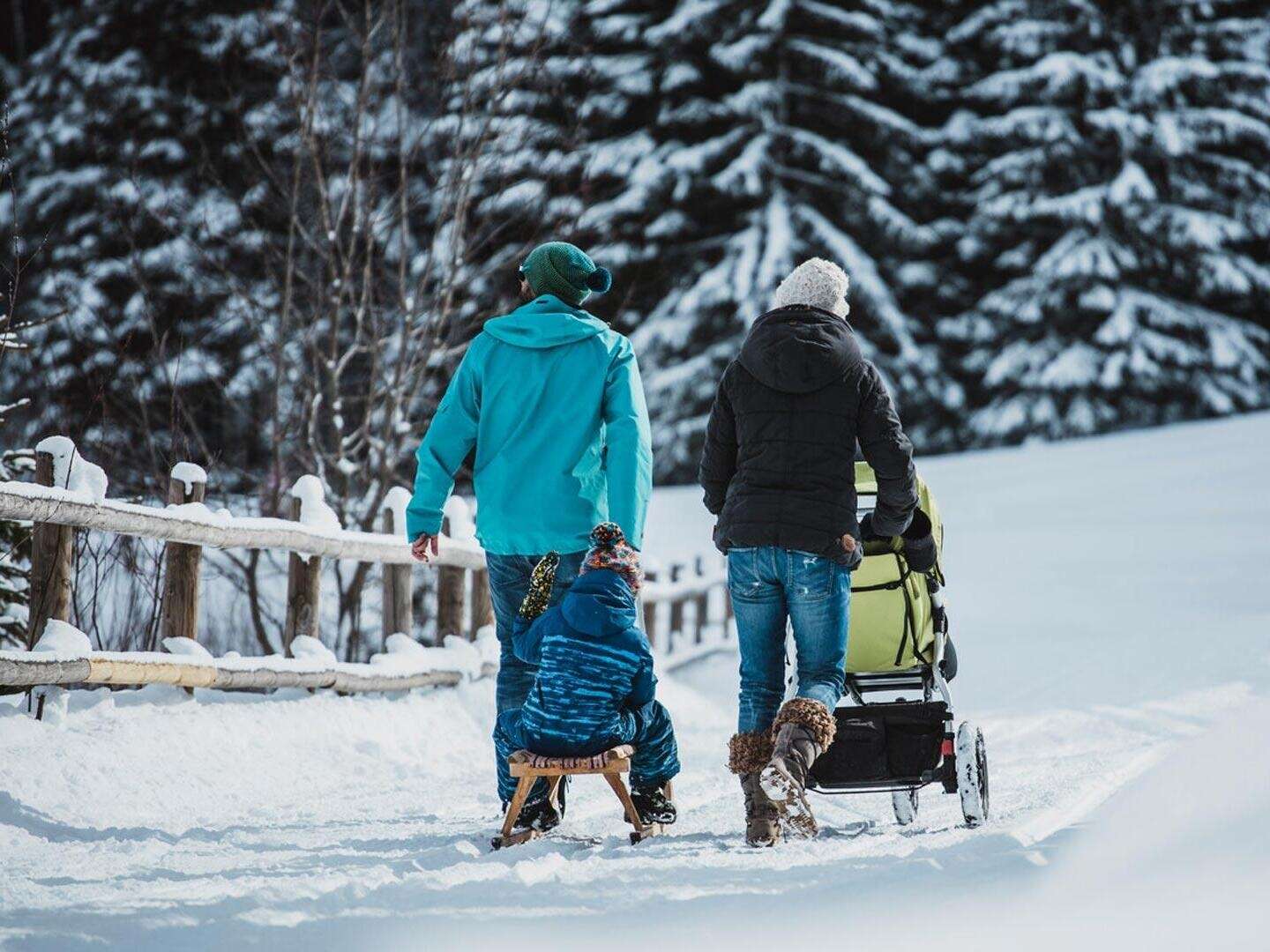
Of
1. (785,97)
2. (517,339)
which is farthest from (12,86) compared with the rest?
(517,339)

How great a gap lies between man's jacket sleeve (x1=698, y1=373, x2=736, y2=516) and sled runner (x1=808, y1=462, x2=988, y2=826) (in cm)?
46

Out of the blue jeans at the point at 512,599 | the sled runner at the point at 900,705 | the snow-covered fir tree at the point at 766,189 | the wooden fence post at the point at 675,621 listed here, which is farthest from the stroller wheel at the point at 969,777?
the snow-covered fir tree at the point at 766,189

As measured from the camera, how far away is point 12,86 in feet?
89.7

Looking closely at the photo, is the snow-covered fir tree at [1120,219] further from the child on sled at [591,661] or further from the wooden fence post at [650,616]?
the child on sled at [591,661]

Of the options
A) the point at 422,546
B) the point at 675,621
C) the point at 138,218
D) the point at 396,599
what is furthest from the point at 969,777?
the point at 138,218

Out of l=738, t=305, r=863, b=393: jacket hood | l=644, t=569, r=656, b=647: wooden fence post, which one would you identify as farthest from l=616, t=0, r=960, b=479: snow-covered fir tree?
l=738, t=305, r=863, b=393: jacket hood

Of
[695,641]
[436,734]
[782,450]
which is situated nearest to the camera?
[782,450]

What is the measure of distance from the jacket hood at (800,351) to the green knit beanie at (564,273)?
1.96 feet

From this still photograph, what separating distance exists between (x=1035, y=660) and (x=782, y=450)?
7638 mm

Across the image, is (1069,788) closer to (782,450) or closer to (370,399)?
(782,450)

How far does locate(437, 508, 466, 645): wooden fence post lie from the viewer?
8.72 metres

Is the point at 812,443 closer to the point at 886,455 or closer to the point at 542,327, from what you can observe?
the point at 886,455

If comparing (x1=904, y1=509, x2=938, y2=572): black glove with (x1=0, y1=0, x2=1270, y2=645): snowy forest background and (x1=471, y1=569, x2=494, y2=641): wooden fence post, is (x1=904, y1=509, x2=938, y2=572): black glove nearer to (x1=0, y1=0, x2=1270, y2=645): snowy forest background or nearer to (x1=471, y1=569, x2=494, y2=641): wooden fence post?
(x1=471, y1=569, x2=494, y2=641): wooden fence post

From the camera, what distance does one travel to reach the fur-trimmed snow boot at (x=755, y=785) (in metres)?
4.52
